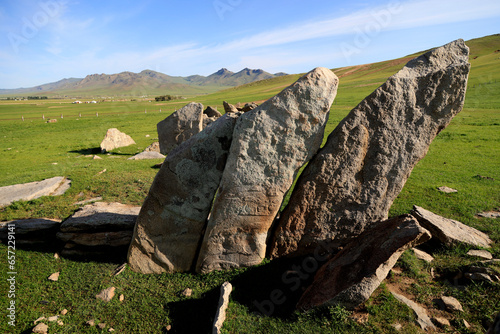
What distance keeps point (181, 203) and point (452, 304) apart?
23.0ft

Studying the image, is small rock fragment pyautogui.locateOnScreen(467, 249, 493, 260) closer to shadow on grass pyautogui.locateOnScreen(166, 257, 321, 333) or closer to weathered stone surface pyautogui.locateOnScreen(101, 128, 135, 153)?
shadow on grass pyautogui.locateOnScreen(166, 257, 321, 333)

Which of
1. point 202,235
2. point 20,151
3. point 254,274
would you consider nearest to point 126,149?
point 20,151

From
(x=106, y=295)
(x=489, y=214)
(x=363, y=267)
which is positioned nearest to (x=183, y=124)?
(x=106, y=295)

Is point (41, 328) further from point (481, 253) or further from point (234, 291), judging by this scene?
point (481, 253)

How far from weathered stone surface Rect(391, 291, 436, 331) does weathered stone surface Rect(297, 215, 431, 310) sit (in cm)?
93

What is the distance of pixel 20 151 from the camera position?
26.4 metres

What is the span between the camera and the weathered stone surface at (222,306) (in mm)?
6297

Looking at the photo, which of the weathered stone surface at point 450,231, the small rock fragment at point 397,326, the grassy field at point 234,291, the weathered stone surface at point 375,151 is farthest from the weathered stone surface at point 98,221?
the weathered stone surface at point 450,231

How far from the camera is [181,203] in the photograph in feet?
28.3

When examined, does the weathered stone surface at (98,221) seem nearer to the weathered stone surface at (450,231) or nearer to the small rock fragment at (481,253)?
the weathered stone surface at (450,231)

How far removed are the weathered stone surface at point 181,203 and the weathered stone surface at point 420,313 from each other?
5.35 m

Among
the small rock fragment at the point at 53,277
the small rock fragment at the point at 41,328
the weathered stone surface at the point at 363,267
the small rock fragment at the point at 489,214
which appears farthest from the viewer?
the small rock fragment at the point at 489,214

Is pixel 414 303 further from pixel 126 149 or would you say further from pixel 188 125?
pixel 126 149

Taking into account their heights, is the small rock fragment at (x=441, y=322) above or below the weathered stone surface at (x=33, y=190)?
below
